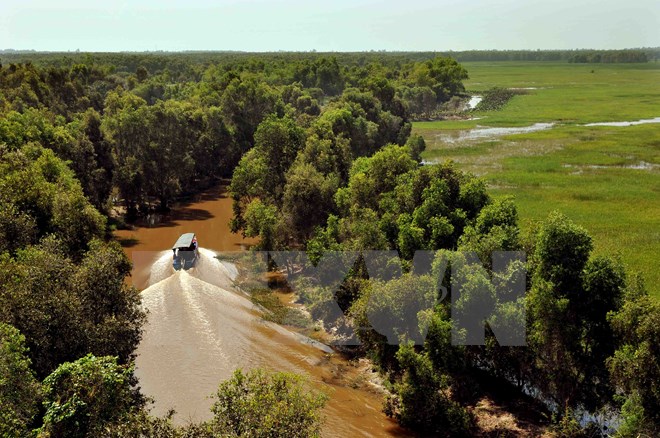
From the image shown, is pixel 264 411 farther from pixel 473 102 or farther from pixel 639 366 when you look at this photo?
pixel 473 102

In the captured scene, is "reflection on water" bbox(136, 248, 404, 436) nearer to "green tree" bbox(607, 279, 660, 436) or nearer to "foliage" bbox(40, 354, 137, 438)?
"foliage" bbox(40, 354, 137, 438)

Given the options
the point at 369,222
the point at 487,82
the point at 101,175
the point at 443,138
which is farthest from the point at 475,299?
the point at 487,82

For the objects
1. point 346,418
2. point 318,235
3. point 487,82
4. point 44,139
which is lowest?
point 346,418

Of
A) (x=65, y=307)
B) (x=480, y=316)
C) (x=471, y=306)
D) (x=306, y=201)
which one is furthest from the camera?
(x=306, y=201)

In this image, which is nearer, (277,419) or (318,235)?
(277,419)

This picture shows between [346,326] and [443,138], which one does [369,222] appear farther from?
[443,138]

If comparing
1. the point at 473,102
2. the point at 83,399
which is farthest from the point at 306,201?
the point at 473,102
